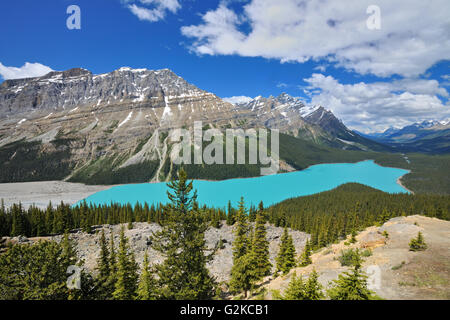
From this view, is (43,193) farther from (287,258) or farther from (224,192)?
(287,258)

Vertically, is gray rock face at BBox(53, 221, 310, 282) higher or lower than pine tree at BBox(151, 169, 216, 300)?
lower

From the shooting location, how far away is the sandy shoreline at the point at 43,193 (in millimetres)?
138250

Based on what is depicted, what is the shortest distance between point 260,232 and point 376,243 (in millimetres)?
15894

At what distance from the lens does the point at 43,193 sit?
536ft

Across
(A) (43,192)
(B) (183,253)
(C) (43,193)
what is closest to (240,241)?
(B) (183,253)

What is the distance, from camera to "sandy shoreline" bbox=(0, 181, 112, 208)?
138250 millimetres

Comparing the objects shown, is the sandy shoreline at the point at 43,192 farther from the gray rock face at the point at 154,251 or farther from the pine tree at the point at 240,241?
the pine tree at the point at 240,241

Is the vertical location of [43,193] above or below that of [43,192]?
below

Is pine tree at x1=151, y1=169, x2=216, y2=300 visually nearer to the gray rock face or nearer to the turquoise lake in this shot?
the gray rock face

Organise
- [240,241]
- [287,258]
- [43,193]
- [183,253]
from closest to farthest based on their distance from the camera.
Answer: [183,253] → [240,241] → [287,258] → [43,193]

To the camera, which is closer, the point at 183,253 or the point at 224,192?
the point at 183,253

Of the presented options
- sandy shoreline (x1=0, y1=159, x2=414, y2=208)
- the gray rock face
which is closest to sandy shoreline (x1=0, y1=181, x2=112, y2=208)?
sandy shoreline (x1=0, y1=159, x2=414, y2=208)

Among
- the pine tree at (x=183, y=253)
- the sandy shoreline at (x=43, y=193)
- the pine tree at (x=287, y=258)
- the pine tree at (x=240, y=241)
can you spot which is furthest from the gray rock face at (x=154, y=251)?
the sandy shoreline at (x=43, y=193)
